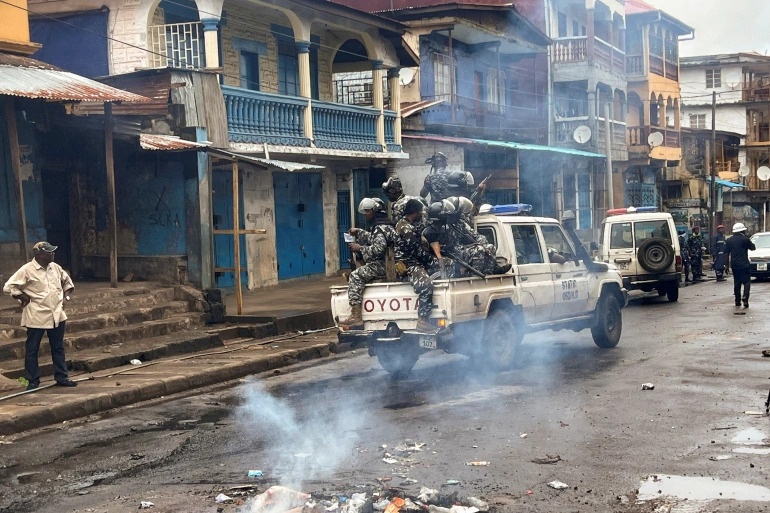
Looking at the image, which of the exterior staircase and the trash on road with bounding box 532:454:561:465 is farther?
the exterior staircase

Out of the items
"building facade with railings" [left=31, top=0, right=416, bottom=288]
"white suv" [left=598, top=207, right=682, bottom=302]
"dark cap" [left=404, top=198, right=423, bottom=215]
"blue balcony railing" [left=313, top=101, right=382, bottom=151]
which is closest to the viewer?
"dark cap" [left=404, top=198, right=423, bottom=215]

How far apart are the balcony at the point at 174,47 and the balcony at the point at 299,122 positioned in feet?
3.63

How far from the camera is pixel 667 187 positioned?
47.0 m

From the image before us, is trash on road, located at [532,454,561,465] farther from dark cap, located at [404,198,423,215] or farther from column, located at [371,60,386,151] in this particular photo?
column, located at [371,60,386,151]

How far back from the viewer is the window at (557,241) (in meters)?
12.0

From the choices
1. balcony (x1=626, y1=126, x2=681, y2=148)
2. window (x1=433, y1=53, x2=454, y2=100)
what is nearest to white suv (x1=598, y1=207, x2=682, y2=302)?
window (x1=433, y1=53, x2=454, y2=100)

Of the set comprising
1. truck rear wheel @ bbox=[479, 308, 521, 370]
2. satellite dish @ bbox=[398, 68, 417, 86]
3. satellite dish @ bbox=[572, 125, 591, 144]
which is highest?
satellite dish @ bbox=[398, 68, 417, 86]

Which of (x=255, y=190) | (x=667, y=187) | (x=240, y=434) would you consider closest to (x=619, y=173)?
(x=667, y=187)

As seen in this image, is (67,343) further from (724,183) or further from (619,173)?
(724,183)

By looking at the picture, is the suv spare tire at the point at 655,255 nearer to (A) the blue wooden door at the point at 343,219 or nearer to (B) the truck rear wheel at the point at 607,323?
(B) the truck rear wheel at the point at 607,323

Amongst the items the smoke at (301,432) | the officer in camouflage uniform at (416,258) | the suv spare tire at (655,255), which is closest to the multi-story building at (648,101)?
the suv spare tire at (655,255)

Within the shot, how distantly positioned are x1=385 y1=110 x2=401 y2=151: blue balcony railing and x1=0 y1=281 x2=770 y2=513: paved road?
11.6m

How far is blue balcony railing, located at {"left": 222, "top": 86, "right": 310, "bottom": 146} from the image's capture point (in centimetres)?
1756

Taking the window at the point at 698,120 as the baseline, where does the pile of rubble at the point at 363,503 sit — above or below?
below
